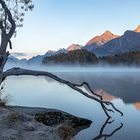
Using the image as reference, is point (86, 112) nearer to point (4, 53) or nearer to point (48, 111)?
point (48, 111)

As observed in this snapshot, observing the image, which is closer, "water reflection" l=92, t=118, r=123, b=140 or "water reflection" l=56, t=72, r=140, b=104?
"water reflection" l=92, t=118, r=123, b=140

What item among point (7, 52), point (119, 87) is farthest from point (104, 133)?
point (119, 87)

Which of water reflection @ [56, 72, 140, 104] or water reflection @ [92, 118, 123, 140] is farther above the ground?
water reflection @ [56, 72, 140, 104]

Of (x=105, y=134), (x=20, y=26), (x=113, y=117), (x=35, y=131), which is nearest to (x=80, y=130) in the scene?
(x=105, y=134)

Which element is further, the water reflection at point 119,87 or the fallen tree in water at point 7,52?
the water reflection at point 119,87

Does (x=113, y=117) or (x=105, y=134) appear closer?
(x=105, y=134)

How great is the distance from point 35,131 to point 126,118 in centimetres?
1218

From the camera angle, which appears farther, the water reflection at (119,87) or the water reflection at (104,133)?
the water reflection at (119,87)

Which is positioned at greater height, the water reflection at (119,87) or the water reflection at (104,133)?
the water reflection at (119,87)

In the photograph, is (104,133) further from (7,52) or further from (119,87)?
(119,87)

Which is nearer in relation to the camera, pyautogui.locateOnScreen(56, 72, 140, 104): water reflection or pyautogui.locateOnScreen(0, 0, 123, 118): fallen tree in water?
pyautogui.locateOnScreen(0, 0, 123, 118): fallen tree in water

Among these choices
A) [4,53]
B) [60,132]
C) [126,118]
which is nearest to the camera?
[60,132]

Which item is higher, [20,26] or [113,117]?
[20,26]

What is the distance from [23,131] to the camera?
14.9 meters
